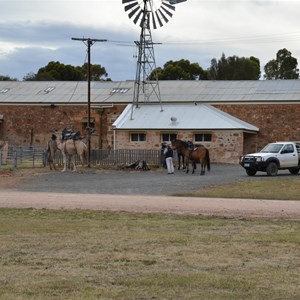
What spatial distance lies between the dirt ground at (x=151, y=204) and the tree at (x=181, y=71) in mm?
71421

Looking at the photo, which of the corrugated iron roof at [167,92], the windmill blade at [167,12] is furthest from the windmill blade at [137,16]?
the corrugated iron roof at [167,92]

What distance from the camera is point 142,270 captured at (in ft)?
31.4

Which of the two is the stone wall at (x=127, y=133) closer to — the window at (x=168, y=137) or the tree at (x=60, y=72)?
the window at (x=168, y=137)

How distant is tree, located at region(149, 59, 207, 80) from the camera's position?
320 ft

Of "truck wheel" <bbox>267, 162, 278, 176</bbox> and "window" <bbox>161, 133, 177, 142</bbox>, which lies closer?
"truck wheel" <bbox>267, 162, 278, 176</bbox>

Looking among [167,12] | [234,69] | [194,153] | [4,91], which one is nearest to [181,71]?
[234,69]

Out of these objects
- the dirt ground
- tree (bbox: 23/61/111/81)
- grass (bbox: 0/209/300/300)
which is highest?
tree (bbox: 23/61/111/81)

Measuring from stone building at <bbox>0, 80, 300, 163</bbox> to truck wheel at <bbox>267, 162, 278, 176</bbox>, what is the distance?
11.8 meters

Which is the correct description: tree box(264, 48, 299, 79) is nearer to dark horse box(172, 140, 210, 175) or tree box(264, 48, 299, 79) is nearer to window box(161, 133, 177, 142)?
window box(161, 133, 177, 142)

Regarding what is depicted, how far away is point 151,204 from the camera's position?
21.3 m

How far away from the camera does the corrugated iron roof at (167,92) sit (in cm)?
5314

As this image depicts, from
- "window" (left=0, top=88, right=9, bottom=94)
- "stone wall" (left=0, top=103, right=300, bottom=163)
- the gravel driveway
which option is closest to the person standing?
the gravel driveway

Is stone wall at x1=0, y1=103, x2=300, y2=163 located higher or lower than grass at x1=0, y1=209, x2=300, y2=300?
higher

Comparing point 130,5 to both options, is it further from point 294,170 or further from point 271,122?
point 294,170
